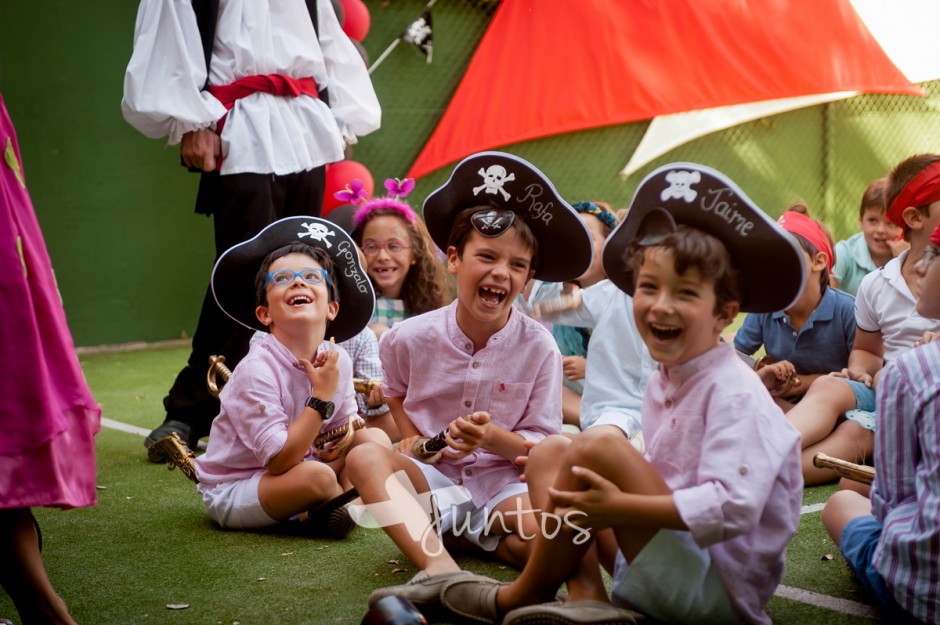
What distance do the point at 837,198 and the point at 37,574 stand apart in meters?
8.47

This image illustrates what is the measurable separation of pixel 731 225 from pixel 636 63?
658 cm

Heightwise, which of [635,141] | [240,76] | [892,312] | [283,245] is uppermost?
[635,141]

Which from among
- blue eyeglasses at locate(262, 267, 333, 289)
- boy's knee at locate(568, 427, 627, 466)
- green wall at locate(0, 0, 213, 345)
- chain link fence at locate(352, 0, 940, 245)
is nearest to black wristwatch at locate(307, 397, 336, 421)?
blue eyeglasses at locate(262, 267, 333, 289)

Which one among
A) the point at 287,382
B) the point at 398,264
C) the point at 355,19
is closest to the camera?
the point at 287,382

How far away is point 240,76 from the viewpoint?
3.95m

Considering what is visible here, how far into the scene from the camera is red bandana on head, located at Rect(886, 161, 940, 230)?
317cm

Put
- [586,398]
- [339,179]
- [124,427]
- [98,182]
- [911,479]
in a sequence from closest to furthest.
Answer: [911,479]
[586,398]
[124,427]
[339,179]
[98,182]

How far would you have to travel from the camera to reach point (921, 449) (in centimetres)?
189

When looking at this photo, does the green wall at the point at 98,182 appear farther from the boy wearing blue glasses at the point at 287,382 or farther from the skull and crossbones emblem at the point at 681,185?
the skull and crossbones emblem at the point at 681,185

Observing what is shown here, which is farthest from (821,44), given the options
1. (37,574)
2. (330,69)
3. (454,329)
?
(37,574)

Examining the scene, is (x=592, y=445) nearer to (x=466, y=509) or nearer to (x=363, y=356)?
(x=466, y=509)

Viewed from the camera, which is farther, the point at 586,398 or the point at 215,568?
the point at 586,398

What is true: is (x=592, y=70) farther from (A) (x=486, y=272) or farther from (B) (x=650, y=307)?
(B) (x=650, y=307)

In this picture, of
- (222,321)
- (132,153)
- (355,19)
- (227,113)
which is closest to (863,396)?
(222,321)
